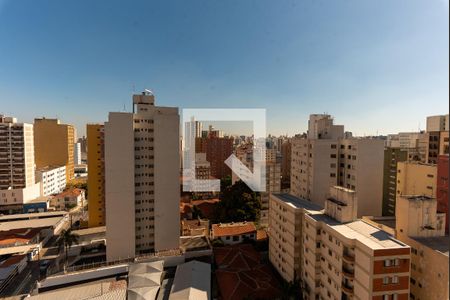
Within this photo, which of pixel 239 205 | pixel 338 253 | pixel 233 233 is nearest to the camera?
pixel 338 253

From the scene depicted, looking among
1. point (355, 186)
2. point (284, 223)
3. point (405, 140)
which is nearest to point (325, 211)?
point (284, 223)

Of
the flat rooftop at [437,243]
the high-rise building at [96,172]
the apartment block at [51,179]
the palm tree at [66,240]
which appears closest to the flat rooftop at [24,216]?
the high-rise building at [96,172]

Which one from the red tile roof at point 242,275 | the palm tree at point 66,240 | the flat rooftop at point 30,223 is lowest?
the flat rooftop at point 30,223

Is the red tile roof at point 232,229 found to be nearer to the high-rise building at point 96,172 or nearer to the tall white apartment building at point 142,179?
the tall white apartment building at point 142,179

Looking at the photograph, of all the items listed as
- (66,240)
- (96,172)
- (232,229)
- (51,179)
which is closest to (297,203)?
(232,229)

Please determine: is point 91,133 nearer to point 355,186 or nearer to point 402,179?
point 355,186

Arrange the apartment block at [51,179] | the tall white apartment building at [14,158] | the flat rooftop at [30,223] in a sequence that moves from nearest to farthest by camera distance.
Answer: the flat rooftop at [30,223] < the tall white apartment building at [14,158] < the apartment block at [51,179]

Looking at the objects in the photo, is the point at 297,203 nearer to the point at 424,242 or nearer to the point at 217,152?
the point at 424,242
